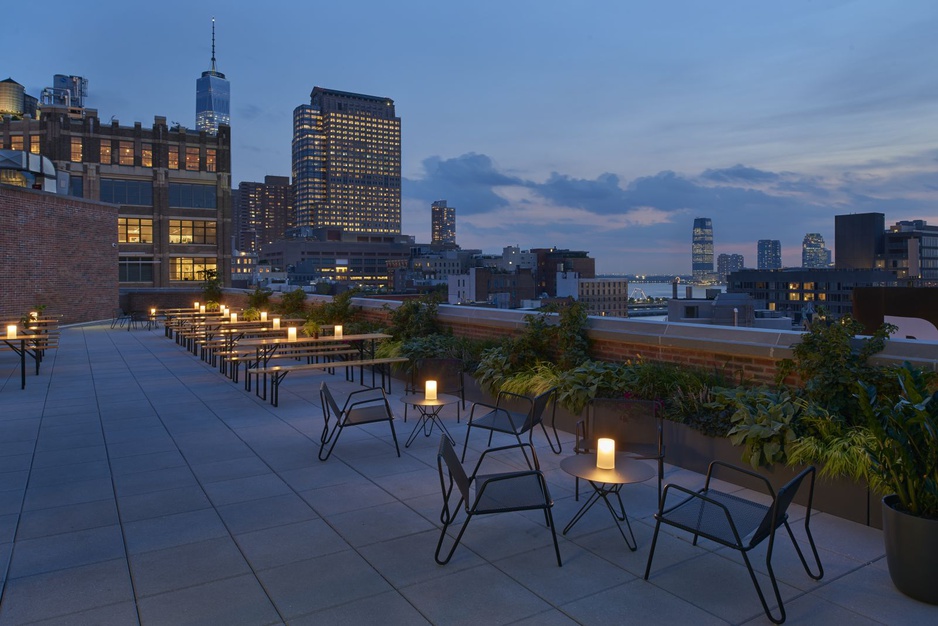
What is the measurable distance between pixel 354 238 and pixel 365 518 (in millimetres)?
193978

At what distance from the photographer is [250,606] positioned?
3.59 metres

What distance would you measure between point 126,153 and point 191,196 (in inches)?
221

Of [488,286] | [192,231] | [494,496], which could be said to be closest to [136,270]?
[192,231]

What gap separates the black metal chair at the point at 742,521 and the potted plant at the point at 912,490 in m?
0.43

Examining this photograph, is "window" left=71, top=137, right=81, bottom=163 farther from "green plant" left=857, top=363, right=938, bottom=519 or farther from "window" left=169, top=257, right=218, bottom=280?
"green plant" left=857, top=363, right=938, bottom=519

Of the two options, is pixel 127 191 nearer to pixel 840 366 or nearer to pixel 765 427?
pixel 765 427

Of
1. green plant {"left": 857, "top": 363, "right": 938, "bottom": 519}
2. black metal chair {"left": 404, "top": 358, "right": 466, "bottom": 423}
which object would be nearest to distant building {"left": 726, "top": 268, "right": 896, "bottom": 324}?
black metal chair {"left": 404, "top": 358, "right": 466, "bottom": 423}

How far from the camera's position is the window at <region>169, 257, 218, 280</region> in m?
47.2

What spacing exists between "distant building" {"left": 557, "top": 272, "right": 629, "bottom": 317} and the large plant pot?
375 feet

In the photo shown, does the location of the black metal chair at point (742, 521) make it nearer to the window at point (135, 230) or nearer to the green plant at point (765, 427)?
the green plant at point (765, 427)

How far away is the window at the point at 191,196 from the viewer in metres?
47.4

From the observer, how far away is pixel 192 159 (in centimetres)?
4859

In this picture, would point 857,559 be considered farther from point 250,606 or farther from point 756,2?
point 756,2

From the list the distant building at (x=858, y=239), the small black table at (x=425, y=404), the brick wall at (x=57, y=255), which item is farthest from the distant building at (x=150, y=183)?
the distant building at (x=858, y=239)
